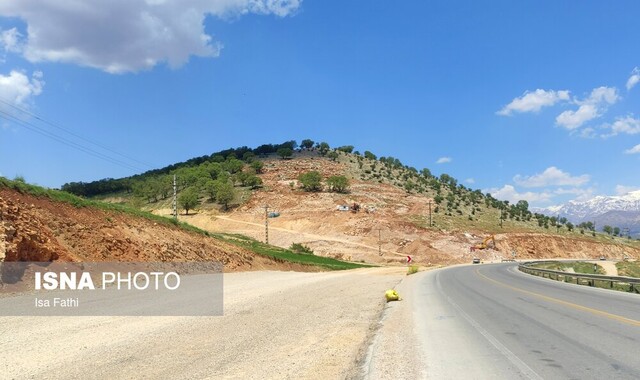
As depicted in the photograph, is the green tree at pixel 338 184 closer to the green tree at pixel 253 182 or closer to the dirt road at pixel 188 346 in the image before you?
the green tree at pixel 253 182

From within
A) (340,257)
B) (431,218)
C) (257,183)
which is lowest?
(340,257)

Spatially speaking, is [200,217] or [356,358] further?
[200,217]

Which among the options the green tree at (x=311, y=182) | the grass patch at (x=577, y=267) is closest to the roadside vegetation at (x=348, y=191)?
the green tree at (x=311, y=182)

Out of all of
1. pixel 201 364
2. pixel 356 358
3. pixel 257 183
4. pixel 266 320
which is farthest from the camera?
pixel 257 183

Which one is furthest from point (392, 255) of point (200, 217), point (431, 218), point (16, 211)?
point (16, 211)

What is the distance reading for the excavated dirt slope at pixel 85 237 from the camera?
19.6m

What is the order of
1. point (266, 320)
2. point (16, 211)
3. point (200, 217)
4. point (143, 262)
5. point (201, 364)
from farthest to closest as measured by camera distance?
point (200, 217)
point (143, 262)
point (16, 211)
point (266, 320)
point (201, 364)

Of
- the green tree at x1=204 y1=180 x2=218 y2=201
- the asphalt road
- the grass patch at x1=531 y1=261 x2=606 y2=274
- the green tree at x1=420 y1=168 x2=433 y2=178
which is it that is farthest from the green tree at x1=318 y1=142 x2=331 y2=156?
the asphalt road

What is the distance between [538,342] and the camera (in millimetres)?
9875

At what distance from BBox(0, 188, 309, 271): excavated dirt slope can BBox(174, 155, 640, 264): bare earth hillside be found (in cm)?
5229

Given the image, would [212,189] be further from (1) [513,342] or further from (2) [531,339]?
(1) [513,342]

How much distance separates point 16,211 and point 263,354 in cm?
1664

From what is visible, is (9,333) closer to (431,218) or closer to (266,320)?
(266,320)

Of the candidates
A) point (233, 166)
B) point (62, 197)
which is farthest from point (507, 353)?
point (233, 166)
